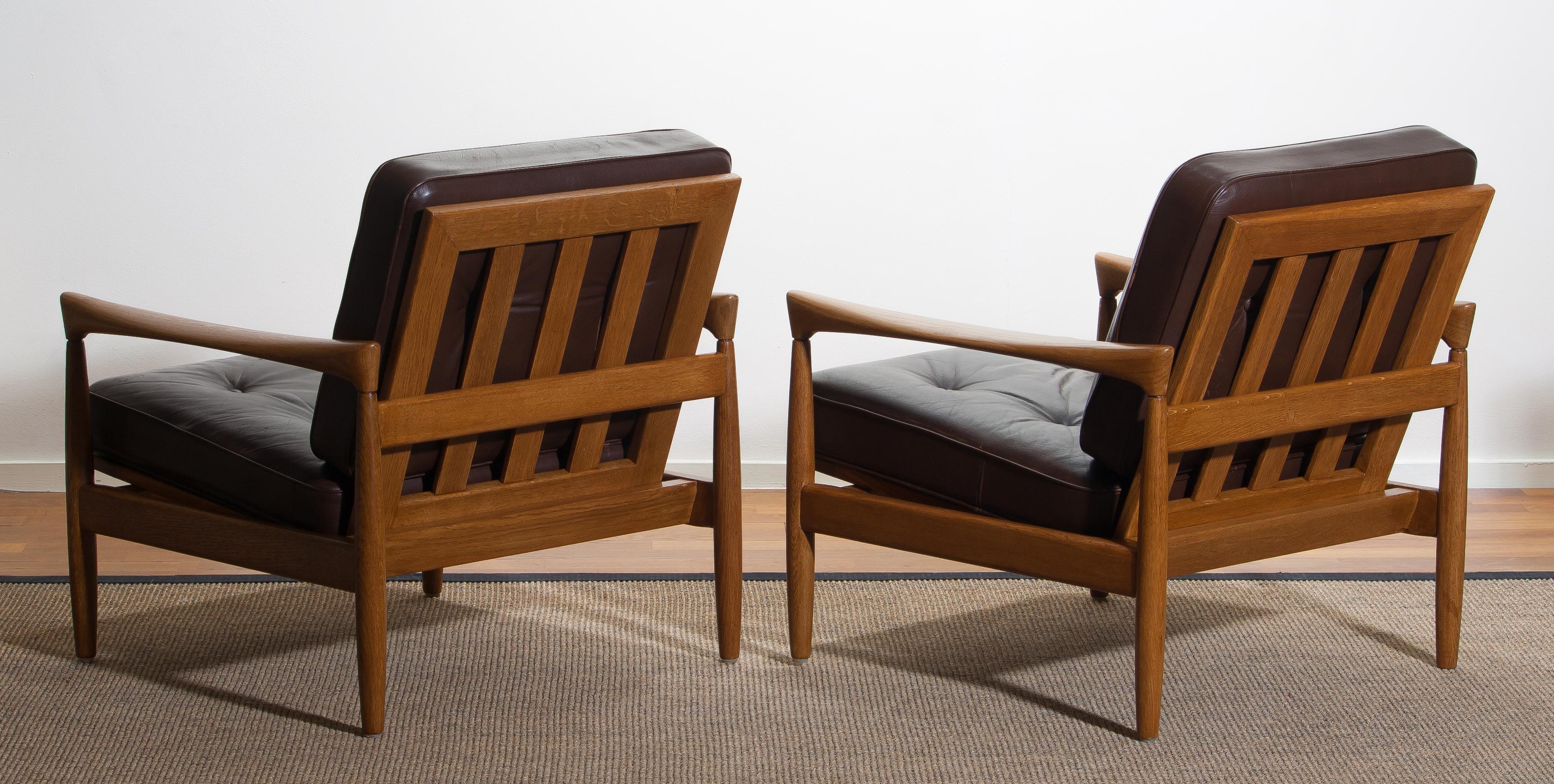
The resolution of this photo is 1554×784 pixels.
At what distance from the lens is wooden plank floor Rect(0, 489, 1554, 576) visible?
8.59 feet

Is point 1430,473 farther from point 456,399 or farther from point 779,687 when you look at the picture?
point 456,399

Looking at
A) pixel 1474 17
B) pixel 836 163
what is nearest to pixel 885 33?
pixel 836 163

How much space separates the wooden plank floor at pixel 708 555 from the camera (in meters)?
2.62

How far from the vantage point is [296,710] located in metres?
1.98

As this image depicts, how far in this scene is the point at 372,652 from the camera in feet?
6.01

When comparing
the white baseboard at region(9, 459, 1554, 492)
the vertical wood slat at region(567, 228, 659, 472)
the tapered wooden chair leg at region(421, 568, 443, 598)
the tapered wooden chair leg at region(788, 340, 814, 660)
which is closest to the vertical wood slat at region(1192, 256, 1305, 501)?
the tapered wooden chair leg at region(788, 340, 814, 660)

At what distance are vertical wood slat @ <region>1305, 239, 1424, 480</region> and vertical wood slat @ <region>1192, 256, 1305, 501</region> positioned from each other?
0.13 m

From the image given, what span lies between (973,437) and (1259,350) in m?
0.37

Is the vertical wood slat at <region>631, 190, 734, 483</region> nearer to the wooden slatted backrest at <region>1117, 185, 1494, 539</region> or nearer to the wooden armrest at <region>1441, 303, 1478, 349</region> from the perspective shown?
the wooden slatted backrest at <region>1117, 185, 1494, 539</region>

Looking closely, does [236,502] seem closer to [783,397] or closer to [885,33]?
[783,397]

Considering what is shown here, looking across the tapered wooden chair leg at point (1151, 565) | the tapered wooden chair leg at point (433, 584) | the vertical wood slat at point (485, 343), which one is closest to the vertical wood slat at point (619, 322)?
the vertical wood slat at point (485, 343)

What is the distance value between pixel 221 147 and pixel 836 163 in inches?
48.9

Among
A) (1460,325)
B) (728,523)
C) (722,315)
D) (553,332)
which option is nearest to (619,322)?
(553,332)

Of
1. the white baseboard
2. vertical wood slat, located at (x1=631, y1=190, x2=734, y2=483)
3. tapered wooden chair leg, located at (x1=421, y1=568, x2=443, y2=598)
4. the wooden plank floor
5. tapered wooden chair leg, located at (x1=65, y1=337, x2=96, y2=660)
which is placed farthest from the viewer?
the white baseboard
